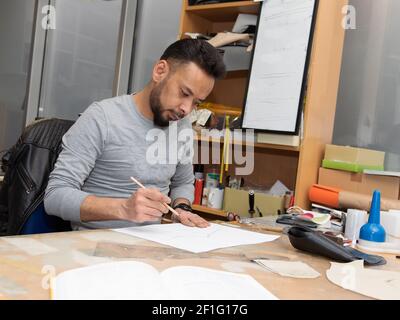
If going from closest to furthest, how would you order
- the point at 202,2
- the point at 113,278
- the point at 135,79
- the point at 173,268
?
the point at 113,278, the point at 173,268, the point at 202,2, the point at 135,79

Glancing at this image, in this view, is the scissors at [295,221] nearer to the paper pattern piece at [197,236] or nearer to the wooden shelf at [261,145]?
the paper pattern piece at [197,236]

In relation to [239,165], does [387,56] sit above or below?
above

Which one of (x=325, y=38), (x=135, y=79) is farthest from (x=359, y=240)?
(x=135, y=79)

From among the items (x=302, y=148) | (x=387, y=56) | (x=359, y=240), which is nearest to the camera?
(x=359, y=240)

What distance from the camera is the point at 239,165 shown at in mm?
2533

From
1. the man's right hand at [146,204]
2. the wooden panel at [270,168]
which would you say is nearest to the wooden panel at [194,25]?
the wooden panel at [270,168]

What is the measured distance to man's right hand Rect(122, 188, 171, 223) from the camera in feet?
3.88

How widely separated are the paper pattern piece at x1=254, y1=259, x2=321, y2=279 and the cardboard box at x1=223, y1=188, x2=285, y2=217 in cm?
108

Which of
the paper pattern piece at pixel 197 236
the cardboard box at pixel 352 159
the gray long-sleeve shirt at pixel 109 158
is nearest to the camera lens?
the paper pattern piece at pixel 197 236

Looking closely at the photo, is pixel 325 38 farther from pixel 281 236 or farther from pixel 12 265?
pixel 12 265

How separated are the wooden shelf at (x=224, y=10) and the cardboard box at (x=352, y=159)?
806 mm

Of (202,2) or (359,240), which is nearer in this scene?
(359,240)

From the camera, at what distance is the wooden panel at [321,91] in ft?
6.63
